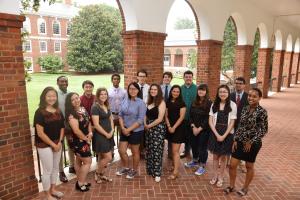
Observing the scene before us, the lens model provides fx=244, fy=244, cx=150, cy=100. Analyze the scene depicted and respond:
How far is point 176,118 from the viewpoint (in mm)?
4270

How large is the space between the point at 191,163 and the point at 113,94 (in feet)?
6.91

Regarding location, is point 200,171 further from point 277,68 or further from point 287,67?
point 287,67

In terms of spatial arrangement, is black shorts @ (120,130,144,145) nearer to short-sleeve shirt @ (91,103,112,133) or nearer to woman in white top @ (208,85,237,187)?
short-sleeve shirt @ (91,103,112,133)

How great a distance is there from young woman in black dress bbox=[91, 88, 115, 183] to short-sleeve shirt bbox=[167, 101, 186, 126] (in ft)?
3.41

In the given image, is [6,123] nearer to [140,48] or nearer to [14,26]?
[14,26]

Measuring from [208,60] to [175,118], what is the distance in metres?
4.19

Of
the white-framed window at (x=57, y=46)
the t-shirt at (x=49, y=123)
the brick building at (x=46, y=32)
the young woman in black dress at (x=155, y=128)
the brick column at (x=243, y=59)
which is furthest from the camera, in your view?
the white-framed window at (x=57, y=46)

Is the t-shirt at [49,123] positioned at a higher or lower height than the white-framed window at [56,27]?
lower

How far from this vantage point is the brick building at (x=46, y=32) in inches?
1441

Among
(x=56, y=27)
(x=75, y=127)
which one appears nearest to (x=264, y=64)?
(x=75, y=127)

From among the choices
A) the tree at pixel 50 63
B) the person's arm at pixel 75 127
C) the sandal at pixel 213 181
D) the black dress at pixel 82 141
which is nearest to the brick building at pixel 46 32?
the tree at pixel 50 63

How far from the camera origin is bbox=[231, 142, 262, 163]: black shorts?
140 inches

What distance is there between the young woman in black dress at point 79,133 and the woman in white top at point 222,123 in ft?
6.64

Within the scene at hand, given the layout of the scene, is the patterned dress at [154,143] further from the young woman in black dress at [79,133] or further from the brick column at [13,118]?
the brick column at [13,118]
